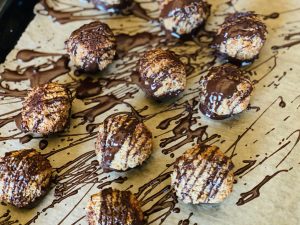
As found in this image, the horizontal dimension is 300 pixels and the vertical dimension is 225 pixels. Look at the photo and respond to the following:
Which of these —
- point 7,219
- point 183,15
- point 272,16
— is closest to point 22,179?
point 7,219

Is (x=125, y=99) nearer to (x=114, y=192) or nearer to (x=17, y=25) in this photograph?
(x=114, y=192)

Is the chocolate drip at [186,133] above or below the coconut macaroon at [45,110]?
below

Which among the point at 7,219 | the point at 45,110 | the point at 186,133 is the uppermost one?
the point at 45,110

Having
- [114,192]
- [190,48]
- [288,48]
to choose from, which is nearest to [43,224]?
[114,192]

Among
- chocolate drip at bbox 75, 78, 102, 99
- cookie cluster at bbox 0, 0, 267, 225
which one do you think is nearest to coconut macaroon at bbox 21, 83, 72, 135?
cookie cluster at bbox 0, 0, 267, 225

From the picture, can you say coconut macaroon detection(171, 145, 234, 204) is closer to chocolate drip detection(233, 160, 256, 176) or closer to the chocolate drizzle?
chocolate drip detection(233, 160, 256, 176)

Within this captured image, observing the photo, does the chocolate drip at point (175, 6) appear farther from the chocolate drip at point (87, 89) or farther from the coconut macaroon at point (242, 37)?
the chocolate drip at point (87, 89)

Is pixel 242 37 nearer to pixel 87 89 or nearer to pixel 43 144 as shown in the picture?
pixel 87 89

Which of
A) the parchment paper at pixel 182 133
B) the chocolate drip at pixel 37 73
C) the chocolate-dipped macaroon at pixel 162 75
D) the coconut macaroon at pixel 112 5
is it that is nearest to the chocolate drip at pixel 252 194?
the parchment paper at pixel 182 133
